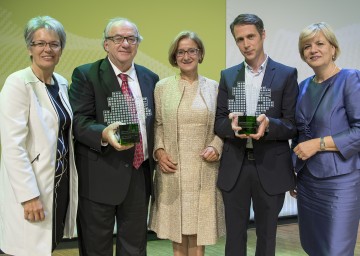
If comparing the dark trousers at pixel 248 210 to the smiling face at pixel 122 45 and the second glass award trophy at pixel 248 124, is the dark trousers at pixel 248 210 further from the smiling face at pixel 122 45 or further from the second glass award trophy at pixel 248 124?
the smiling face at pixel 122 45

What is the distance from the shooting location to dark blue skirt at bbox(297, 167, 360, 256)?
247 cm

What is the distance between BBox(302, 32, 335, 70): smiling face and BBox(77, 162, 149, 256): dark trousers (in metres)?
1.16

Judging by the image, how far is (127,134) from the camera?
2289mm

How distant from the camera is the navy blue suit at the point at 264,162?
263 centimetres

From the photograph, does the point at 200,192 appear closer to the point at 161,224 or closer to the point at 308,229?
the point at 161,224

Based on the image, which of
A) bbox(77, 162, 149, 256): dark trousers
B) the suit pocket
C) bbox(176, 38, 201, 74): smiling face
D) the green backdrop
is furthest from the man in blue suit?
the green backdrop

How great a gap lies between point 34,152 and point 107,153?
17.5 inches

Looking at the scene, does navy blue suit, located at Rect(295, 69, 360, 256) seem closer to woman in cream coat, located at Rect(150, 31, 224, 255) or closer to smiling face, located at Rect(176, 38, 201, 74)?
woman in cream coat, located at Rect(150, 31, 224, 255)

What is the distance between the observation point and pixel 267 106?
2637 millimetres

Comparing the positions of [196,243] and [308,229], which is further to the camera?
[196,243]

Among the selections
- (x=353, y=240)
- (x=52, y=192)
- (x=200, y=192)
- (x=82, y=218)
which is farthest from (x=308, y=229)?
(x=52, y=192)

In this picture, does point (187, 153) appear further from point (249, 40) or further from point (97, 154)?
point (249, 40)

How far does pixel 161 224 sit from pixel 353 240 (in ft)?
3.78

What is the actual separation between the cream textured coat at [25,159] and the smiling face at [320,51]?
1.46 meters
